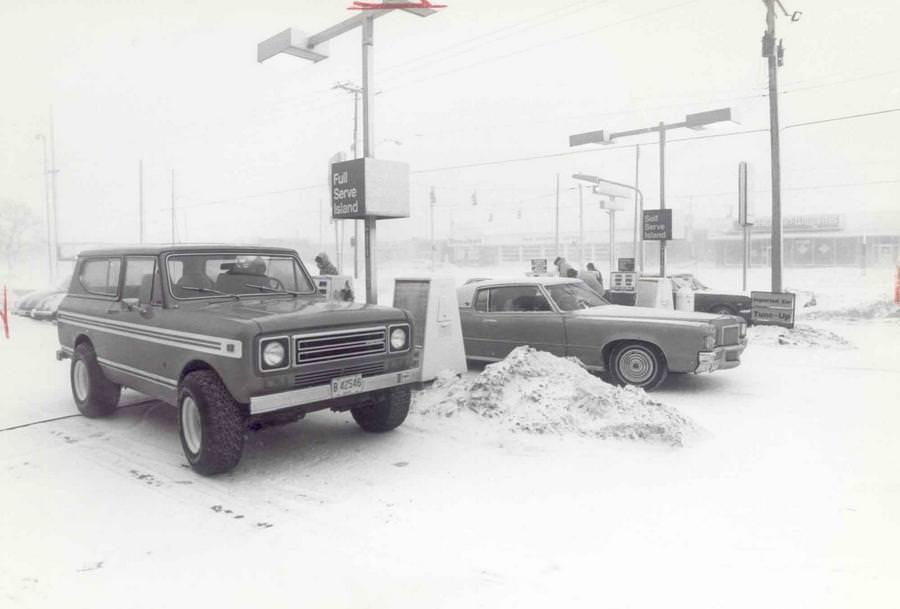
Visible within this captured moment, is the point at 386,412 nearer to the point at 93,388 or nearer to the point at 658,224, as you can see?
the point at 93,388

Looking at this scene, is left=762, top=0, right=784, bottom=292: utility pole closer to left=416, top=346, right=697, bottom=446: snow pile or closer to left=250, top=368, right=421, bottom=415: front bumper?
left=416, top=346, right=697, bottom=446: snow pile

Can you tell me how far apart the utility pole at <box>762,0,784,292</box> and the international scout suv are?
11.8 meters

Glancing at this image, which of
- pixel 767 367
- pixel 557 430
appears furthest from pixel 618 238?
pixel 557 430

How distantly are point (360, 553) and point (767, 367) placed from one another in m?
7.88

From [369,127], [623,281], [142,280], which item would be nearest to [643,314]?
[369,127]

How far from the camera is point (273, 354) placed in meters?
4.53

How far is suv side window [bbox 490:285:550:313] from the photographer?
8555 millimetres

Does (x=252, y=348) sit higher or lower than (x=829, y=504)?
higher

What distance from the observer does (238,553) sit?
3480 millimetres

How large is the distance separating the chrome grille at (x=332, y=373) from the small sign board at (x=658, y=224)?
42.8 ft

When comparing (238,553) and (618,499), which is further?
(618,499)

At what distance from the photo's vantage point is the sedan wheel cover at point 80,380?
654 centimetres

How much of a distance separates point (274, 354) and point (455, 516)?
1.72 meters

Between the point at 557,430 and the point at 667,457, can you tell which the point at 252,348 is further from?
the point at 667,457
